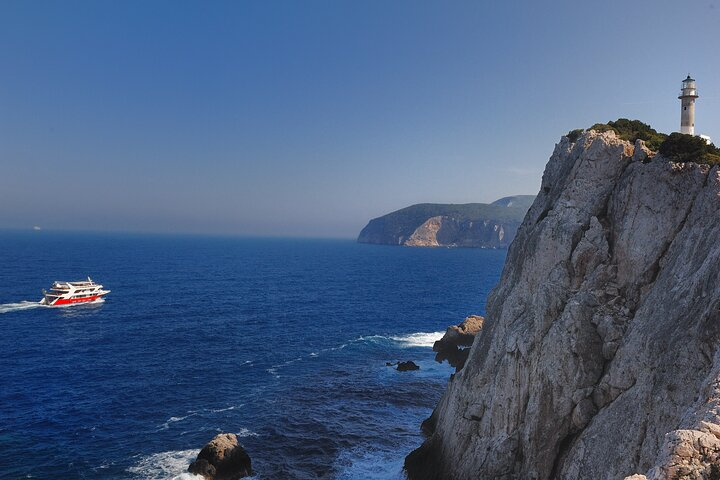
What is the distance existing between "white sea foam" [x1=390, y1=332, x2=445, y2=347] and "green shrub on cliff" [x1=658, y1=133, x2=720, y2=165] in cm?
5317

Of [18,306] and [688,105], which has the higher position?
[688,105]

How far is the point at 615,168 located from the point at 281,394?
136ft

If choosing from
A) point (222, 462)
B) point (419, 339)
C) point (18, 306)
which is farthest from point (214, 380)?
point (18, 306)

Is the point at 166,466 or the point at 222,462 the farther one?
the point at 166,466

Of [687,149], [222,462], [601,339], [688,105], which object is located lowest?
[222,462]

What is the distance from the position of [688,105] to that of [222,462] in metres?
47.3

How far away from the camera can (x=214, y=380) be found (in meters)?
56.2

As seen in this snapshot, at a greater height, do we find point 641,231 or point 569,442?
point 641,231

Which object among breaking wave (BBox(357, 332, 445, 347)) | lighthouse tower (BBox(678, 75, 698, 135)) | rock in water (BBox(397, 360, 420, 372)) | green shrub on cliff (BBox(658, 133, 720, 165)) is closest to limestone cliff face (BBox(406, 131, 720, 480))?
green shrub on cliff (BBox(658, 133, 720, 165))

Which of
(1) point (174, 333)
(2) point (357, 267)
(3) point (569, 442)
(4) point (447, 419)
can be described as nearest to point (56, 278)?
(1) point (174, 333)

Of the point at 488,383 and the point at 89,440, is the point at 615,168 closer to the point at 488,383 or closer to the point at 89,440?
the point at 488,383

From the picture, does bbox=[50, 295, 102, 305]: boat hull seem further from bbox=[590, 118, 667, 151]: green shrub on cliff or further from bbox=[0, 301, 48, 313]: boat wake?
bbox=[590, 118, 667, 151]: green shrub on cliff

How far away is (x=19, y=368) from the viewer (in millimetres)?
58469

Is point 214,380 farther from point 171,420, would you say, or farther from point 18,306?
point 18,306
